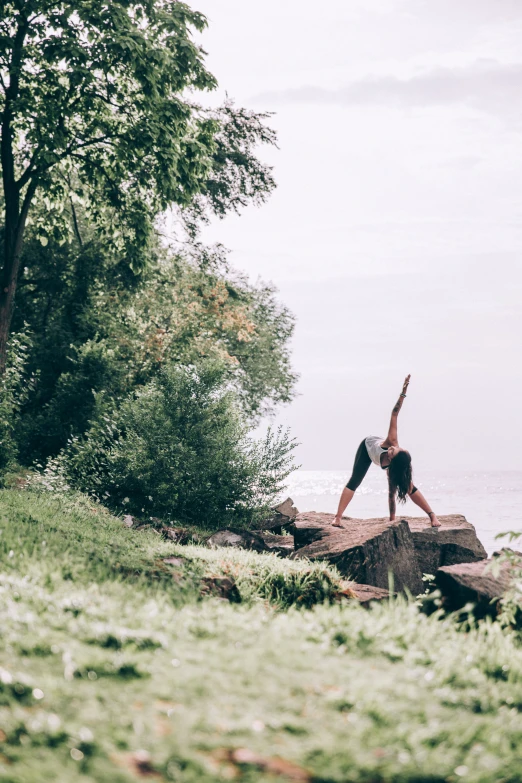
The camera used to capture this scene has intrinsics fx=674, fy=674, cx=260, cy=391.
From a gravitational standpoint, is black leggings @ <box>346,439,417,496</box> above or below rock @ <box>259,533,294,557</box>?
above

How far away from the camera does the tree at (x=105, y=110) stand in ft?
47.5

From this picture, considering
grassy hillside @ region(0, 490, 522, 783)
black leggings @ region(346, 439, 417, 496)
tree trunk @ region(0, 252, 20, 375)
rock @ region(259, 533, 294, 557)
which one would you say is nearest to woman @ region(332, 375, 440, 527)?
black leggings @ region(346, 439, 417, 496)

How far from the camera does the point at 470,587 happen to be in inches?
288

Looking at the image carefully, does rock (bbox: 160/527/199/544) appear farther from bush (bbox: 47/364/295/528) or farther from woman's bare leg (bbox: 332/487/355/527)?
woman's bare leg (bbox: 332/487/355/527)

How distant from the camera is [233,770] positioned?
3262 millimetres

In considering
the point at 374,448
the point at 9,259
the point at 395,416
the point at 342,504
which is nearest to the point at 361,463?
the point at 374,448

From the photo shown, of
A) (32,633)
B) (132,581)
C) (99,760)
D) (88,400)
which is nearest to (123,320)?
(88,400)

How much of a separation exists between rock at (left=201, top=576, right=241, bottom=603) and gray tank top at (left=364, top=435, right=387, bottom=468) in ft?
19.1

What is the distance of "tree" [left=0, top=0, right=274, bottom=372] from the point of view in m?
14.5

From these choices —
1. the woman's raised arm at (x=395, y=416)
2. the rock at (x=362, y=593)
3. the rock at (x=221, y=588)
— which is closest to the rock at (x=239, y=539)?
the woman's raised arm at (x=395, y=416)

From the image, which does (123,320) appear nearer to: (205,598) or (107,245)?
(107,245)

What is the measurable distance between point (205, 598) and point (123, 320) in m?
17.6

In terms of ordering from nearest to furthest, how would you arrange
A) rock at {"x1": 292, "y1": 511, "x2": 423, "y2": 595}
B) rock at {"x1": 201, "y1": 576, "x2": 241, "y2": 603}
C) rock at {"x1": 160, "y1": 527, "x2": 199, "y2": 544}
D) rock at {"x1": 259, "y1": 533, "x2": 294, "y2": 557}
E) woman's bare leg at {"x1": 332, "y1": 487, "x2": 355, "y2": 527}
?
1. rock at {"x1": 201, "y1": 576, "x2": 241, "y2": 603}
2. rock at {"x1": 292, "y1": 511, "x2": 423, "y2": 595}
3. rock at {"x1": 160, "y1": 527, "x2": 199, "y2": 544}
4. rock at {"x1": 259, "y1": 533, "x2": 294, "y2": 557}
5. woman's bare leg at {"x1": 332, "y1": 487, "x2": 355, "y2": 527}

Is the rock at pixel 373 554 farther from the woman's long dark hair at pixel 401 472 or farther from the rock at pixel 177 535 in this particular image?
the rock at pixel 177 535
